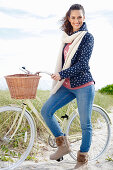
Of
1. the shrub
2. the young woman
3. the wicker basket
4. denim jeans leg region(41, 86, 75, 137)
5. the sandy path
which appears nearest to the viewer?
the wicker basket

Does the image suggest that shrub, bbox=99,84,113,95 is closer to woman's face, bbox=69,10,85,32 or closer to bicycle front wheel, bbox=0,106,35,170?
bicycle front wheel, bbox=0,106,35,170

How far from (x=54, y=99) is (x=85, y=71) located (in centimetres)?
55

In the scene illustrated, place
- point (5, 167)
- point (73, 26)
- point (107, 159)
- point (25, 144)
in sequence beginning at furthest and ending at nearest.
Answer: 1. point (25, 144)
2. point (107, 159)
3. point (5, 167)
4. point (73, 26)

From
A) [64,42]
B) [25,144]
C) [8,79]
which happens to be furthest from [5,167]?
[64,42]

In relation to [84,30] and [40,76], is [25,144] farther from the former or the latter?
[84,30]

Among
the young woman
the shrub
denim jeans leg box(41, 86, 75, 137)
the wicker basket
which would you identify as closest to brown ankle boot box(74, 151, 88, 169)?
the young woman

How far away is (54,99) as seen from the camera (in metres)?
3.41

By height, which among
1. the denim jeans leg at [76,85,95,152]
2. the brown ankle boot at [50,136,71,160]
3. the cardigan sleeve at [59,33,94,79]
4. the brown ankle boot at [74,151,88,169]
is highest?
the cardigan sleeve at [59,33,94,79]

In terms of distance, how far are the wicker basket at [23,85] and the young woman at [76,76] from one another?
247 millimetres

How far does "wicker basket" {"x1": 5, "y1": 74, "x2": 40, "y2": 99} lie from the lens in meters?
3.05

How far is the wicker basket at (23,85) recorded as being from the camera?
3055 millimetres

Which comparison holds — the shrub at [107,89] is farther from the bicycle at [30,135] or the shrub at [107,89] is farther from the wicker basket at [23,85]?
the wicker basket at [23,85]

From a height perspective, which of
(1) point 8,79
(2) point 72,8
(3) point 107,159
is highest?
(2) point 72,8

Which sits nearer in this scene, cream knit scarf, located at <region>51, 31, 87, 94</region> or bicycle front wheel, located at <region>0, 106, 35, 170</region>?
cream knit scarf, located at <region>51, 31, 87, 94</region>
